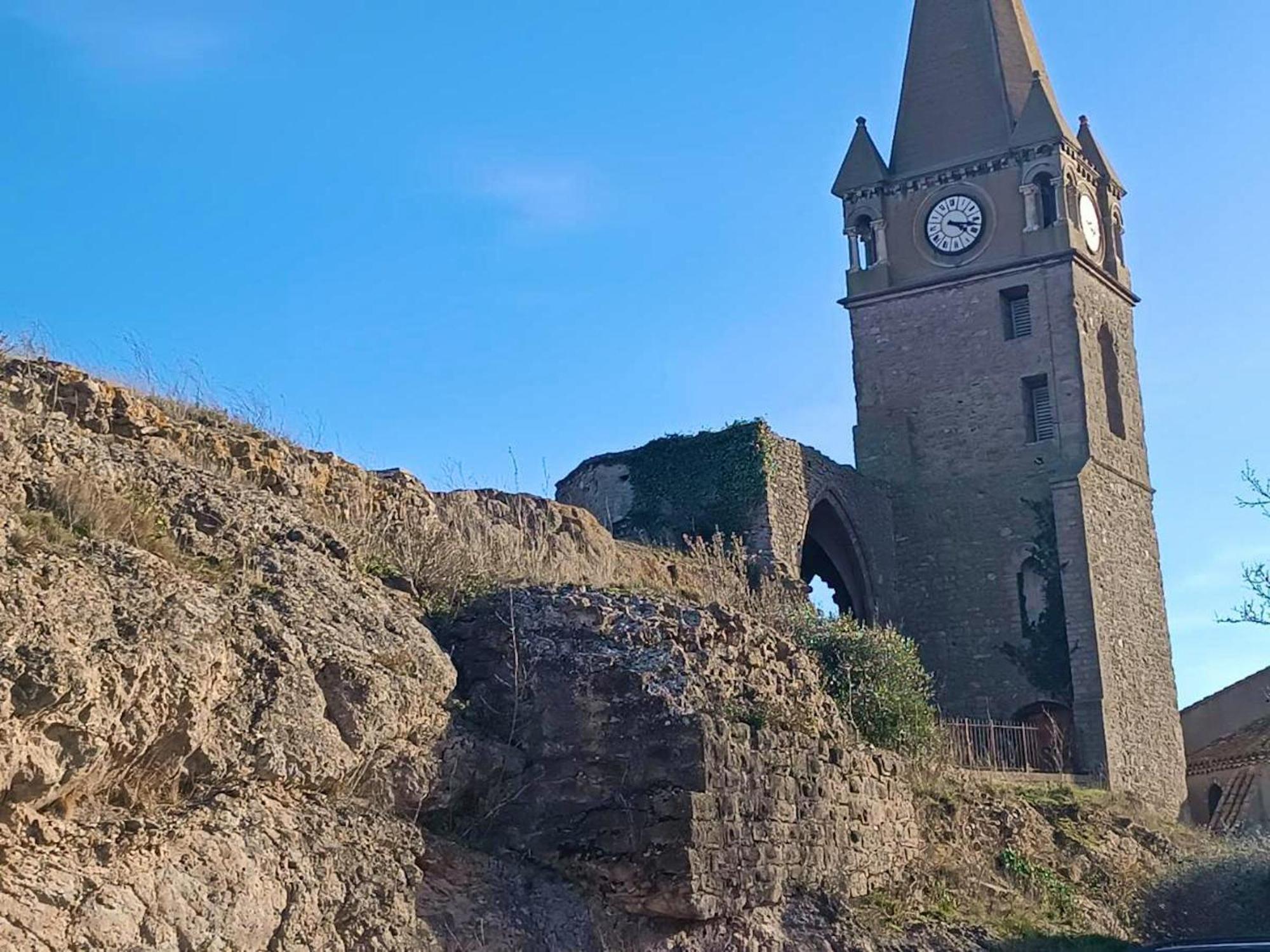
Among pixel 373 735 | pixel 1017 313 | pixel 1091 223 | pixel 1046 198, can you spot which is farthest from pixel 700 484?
pixel 373 735

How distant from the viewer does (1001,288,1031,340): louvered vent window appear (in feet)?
94.5

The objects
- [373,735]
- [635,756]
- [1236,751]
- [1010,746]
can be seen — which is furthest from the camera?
[1236,751]

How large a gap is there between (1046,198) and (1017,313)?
208cm

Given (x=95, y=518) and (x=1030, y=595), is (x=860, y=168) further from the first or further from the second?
(x=95, y=518)

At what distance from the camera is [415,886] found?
8297mm

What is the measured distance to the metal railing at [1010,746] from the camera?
22.3 meters

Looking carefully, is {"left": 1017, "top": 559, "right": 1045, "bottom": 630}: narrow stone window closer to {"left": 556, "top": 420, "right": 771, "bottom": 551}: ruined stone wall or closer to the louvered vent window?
the louvered vent window

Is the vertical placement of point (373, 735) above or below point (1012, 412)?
below

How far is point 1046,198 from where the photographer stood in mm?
29250

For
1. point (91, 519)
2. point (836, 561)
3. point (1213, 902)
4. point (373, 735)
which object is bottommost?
point (1213, 902)

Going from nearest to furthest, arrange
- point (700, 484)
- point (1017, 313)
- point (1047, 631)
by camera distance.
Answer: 1. point (700, 484)
2. point (1047, 631)
3. point (1017, 313)

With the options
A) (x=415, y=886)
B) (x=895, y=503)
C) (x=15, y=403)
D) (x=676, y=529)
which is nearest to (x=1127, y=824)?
(x=676, y=529)

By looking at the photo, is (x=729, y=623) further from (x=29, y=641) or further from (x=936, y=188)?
(x=936, y=188)

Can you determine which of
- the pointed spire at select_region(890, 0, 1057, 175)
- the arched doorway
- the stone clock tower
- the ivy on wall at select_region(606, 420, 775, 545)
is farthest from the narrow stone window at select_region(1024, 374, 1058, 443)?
the ivy on wall at select_region(606, 420, 775, 545)
